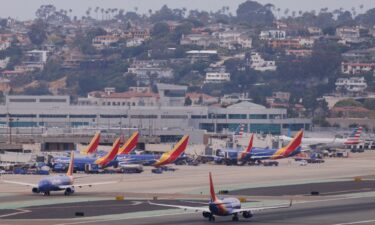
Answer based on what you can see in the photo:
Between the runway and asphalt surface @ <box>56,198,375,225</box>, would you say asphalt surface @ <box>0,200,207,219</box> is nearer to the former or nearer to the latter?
the runway

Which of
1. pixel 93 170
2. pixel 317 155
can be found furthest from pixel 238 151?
pixel 93 170

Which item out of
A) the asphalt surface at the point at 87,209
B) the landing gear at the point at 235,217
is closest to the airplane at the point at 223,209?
the landing gear at the point at 235,217

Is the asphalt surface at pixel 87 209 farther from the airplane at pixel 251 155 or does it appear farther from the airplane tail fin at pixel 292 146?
the airplane tail fin at pixel 292 146

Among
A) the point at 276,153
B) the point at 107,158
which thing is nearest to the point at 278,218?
the point at 107,158

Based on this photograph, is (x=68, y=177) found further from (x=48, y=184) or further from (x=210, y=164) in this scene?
(x=210, y=164)

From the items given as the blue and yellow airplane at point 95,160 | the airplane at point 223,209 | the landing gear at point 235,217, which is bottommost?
the blue and yellow airplane at point 95,160

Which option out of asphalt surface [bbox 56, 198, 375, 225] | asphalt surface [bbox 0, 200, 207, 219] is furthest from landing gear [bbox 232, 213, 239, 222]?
asphalt surface [bbox 0, 200, 207, 219]

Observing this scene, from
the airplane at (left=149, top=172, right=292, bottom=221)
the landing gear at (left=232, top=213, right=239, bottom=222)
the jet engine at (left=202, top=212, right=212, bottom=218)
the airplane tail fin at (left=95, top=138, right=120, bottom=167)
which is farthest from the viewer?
the airplane tail fin at (left=95, top=138, right=120, bottom=167)

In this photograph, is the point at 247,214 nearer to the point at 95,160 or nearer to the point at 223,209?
the point at 223,209
